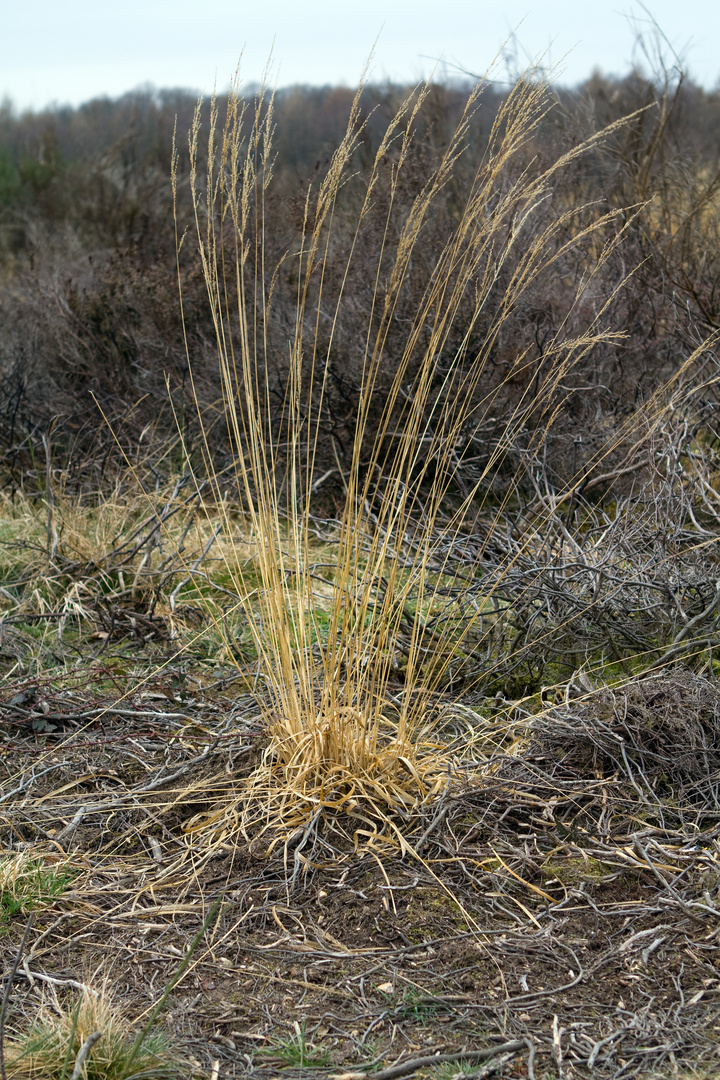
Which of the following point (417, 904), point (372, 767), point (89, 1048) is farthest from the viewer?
point (372, 767)

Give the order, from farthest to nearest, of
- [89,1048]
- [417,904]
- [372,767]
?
[372,767] → [417,904] → [89,1048]

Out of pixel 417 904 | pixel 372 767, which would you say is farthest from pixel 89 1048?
pixel 372 767

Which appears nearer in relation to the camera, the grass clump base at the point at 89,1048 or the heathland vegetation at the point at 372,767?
the grass clump base at the point at 89,1048

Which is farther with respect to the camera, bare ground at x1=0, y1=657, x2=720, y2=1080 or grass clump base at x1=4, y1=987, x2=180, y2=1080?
bare ground at x1=0, y1=657, x2=720, y2=1080

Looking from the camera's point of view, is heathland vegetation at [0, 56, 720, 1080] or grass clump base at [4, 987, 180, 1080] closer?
grass clump base at [4, 987, 180, 1080]

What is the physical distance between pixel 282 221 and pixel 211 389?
1.53 m

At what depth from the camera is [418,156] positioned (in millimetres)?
5898

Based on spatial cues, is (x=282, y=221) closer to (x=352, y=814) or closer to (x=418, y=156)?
(x=418, y=156)

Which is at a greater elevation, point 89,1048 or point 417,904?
point 89,1048

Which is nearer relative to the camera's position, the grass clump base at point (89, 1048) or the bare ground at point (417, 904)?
the grass clump base at point (89, 1048)

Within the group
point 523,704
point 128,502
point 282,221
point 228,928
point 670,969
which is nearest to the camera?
point 670,969

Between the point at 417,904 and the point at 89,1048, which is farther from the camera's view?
the point at 417,904

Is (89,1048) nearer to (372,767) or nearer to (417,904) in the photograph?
(417,904)

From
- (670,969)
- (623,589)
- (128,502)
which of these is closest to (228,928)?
(670,969)
